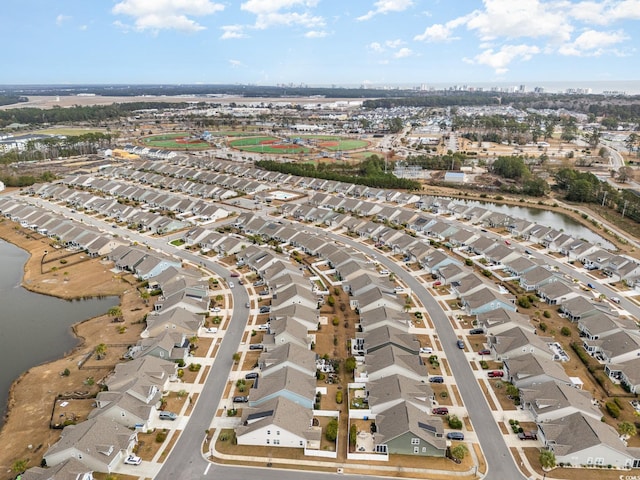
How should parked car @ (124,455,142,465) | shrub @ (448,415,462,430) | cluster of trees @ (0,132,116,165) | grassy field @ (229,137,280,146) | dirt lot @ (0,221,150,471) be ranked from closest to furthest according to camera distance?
parked car @ (124,455,142,465)
dirt lot @ (0,221,150,471)
shrub @ (448,415,462,430)
cluster of trees @ (0,132,116,165)
grassy field @ (229,137,280,146)

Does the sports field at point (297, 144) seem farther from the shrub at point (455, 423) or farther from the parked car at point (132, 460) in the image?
the parked car at point (132, 460)

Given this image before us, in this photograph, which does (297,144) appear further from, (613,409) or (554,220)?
(613,409)

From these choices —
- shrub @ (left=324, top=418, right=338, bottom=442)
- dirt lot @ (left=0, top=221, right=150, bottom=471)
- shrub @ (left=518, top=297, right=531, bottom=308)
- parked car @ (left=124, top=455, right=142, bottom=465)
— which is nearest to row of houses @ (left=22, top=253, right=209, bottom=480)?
parked car @ (left=124, top=455, right=142, bottom=465)

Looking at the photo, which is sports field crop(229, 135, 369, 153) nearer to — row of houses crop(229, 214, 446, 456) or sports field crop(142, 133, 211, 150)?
sports field crop(142, 133, 211, 150)

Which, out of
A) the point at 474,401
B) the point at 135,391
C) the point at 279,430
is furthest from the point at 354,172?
the point at 279,430

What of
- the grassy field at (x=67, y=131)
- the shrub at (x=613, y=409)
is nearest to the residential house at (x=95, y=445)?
the shrub at (x=613, y=409)

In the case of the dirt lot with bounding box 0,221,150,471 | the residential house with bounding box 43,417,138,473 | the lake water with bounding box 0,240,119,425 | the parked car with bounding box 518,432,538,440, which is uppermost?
the residential house with bounding box 43,417,138,473

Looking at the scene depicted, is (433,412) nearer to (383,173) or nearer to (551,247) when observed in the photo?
(551,247)

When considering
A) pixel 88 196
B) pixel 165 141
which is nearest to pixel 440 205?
pixel 88 196
